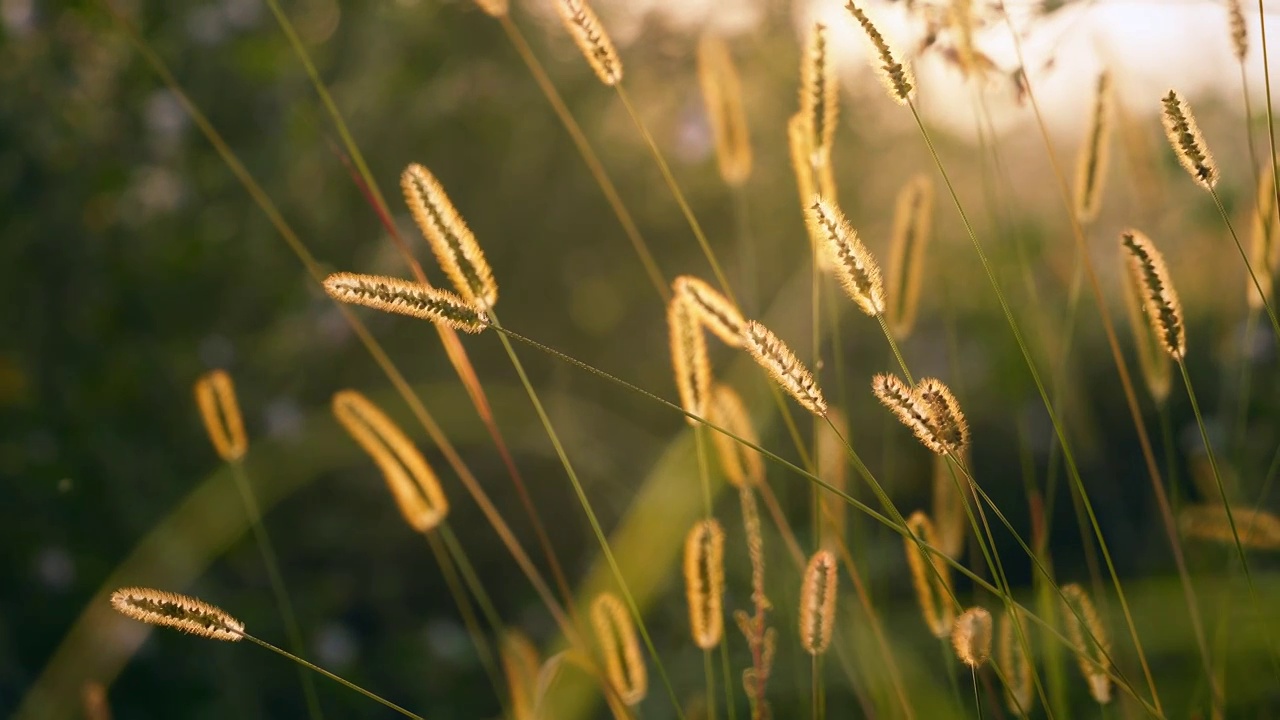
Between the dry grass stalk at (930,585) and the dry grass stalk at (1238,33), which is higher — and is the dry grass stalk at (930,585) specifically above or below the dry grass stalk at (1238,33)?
below

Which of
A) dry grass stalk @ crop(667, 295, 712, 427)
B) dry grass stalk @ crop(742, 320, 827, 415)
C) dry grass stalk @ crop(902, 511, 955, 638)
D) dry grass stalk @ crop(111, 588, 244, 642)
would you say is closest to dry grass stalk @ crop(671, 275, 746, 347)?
dry grass stalk @ crop(667, 295, 712, 427)

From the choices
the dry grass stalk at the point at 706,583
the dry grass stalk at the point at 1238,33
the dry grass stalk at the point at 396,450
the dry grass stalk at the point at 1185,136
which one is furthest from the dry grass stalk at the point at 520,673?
the dry grass stalk at the point at 1238,33

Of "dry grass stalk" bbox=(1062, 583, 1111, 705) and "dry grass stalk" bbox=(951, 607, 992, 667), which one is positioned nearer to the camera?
"dry grass stalk" bbox=(951, 607, 992, 667)

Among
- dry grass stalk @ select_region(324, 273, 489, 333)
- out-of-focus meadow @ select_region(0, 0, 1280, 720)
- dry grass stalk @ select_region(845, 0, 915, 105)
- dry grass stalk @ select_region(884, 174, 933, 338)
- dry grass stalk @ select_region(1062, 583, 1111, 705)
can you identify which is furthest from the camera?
out-of-focus meadow @ select_region(0, 0, 1280, 720)

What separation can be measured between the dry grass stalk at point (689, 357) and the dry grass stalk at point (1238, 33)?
514 mm

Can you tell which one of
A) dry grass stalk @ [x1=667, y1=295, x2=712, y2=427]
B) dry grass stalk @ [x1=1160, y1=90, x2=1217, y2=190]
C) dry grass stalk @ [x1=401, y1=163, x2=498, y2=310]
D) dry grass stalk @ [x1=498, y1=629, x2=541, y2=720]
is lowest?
dry grass stalk @ [x1=498, y1=629, x2=541, y2=720]

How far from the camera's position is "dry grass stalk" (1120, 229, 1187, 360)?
785mm

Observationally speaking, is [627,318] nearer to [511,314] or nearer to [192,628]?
[511,314]

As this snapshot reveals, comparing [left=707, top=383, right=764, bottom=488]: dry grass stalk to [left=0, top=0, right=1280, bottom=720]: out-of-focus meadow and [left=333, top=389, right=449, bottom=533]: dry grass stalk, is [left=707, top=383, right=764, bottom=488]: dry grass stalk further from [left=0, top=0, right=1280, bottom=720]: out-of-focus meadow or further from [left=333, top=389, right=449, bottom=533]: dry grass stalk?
[left=0, top=0, right=1280, bottom=720]: out-of-focus meadow

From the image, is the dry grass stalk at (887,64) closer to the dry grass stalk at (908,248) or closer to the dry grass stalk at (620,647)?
the dry grass stalk at (908,248)

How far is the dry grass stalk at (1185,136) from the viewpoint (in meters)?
0.80

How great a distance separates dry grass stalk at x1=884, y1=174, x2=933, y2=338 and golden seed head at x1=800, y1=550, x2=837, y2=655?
37 cm

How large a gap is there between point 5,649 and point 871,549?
157 centimetres

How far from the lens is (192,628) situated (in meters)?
0.73
